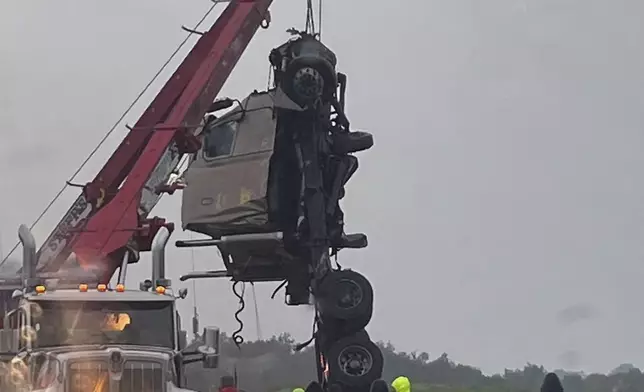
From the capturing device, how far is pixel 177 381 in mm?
13047

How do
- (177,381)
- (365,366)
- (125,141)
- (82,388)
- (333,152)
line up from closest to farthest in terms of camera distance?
1. (82,388)
2. (177,381)
3. (365,366)
4. (333,152)
5. (125,141)

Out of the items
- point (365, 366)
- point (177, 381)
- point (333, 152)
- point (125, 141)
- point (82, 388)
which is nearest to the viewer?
point (82, 388)

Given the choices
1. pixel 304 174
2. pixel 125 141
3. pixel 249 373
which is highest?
pixel 125 141

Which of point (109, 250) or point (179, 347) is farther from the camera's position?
point (109, 250)

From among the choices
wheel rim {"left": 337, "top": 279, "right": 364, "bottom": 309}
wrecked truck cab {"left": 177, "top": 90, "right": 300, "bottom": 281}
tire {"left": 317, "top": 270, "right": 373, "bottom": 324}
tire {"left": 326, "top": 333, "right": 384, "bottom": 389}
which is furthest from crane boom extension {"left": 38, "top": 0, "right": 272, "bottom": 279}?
tire {"left": 326, "top": 333, "right": 384, "bottom": 389}

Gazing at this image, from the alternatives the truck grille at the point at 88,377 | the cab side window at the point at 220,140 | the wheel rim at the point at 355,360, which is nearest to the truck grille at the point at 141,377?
the truck grille at the point at 88,377

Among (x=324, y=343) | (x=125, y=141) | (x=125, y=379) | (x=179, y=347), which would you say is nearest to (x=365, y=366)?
(x=324, y=343)

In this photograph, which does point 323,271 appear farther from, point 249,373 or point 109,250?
point 249,373

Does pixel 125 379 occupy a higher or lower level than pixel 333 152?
lower

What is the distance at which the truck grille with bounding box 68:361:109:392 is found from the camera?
39.8 feet

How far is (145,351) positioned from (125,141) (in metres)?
6.28

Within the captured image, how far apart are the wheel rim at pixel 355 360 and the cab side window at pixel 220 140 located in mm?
3226

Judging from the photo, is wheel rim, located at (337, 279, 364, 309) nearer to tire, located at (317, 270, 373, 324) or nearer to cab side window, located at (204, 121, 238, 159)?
tire, located at (317, 270, 373, 324)

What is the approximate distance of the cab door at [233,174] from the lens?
15.1 metres
